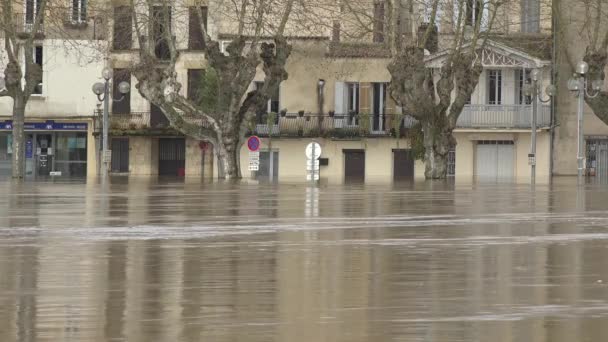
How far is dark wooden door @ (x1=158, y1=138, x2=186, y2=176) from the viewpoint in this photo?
2803 inches

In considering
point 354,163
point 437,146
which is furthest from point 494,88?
point 437,146

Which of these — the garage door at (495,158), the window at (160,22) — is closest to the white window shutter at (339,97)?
the garage door at (495,158)

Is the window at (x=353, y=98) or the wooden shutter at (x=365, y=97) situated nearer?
the wooden shutter at (x=365, y=97)

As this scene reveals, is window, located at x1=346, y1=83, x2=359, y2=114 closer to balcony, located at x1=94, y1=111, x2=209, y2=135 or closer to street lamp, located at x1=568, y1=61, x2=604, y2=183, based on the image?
balcony, located at x1=94, y1=111, x2=209, y2=135

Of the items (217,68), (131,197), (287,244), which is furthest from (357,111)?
(287,244)

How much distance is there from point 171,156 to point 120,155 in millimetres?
2330

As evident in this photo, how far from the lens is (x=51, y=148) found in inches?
2844

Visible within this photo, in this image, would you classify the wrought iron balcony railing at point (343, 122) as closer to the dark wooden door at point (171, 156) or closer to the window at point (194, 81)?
the dark wooden door at point (171, 156)

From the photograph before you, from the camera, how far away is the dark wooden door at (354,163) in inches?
2778

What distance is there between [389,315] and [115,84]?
64950 mm

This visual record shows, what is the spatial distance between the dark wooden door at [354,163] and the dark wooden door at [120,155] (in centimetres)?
1004

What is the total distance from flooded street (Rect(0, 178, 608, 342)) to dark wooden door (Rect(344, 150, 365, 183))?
166ft

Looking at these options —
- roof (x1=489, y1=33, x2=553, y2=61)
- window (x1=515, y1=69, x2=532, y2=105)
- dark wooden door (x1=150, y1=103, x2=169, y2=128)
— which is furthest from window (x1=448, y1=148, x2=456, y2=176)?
dark wooden door (x1=150, y1=103, x2=169, y2=128)

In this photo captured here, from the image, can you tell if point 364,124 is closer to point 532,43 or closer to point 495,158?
point 495,158
